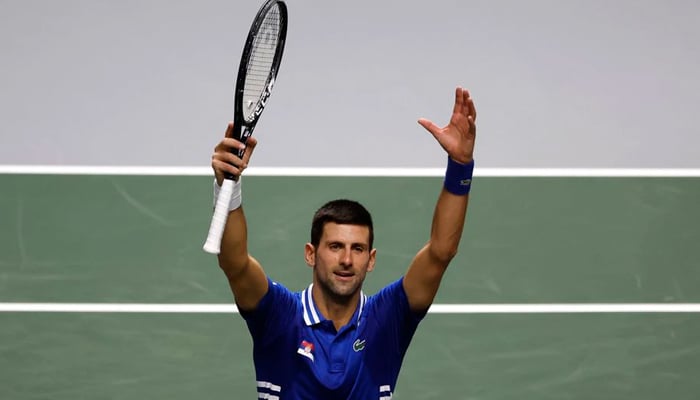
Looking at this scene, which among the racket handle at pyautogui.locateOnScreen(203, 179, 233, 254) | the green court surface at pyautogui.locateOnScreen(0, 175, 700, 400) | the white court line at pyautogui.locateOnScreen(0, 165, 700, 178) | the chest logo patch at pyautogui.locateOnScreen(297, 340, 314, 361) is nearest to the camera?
the racket handle at pyautogui.locateOnScreen(203, 179, 233, 254)

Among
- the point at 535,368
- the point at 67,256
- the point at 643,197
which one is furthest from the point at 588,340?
the point at 67,256

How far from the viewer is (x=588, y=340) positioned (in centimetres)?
852

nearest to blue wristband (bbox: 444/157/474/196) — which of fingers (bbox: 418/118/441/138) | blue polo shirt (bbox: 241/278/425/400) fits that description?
fingers (bbox: 418/118/441/138)

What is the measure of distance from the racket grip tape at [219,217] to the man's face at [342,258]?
0.58 m

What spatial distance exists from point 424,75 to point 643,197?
180 cm

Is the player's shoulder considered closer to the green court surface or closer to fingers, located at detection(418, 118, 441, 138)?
fingers, located at detection(418, 118, 441, 138)

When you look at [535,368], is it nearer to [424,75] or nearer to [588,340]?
[588,340]

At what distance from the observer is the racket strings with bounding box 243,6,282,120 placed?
496 centimetres

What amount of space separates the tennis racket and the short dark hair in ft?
1.55

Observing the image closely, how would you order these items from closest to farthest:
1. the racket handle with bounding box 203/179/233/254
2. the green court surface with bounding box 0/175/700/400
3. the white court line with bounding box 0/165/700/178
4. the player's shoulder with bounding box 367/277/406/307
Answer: the racket handle with bounding box 203/179/233/254, the player's shoulder with bounding box 367/277/406/307, the green court surface with bounding box 0/175/700/400, the white court line with bounding box 0/165/700/178

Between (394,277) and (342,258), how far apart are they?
11.8ft

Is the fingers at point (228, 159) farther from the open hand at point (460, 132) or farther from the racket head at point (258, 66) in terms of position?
the open hand at point (460, 132)

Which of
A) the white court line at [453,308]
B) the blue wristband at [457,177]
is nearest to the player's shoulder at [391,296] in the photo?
the blue wristband at [457,177]

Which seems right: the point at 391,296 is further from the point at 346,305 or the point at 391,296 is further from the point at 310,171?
the point at 310,171
